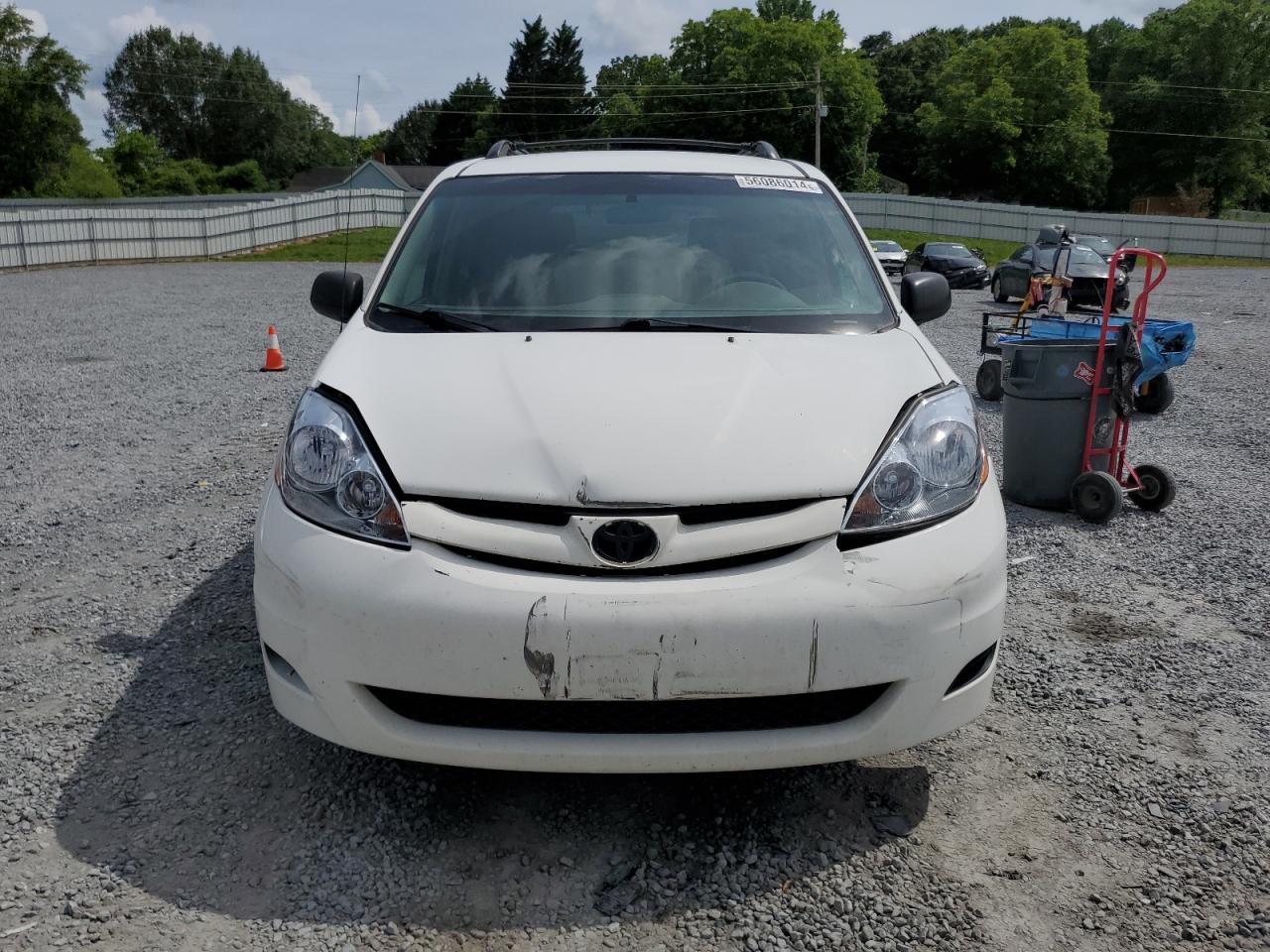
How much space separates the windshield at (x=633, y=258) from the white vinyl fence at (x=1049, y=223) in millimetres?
42754

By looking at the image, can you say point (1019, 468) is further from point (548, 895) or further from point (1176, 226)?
point (1176, 226)

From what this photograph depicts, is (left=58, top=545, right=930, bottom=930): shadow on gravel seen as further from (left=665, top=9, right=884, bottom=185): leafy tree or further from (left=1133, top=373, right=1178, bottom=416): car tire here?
(left=665, top=9, right=884, bottom=185): leafy tree

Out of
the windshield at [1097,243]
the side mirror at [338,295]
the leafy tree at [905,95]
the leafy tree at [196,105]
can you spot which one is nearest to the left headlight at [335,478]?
the side mirror at [338,295]

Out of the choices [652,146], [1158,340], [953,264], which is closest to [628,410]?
[652,146]

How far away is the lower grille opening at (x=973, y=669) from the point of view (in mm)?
2617

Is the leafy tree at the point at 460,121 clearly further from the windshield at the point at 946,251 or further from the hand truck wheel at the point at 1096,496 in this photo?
the hand truck wheel at the point at 1096,496

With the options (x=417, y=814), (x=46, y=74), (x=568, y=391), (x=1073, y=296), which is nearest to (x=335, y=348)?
(x=568, y=391)

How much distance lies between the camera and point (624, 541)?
2.46 meters

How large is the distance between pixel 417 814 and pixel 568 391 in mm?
1169

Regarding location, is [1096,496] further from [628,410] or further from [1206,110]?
[1206,110]

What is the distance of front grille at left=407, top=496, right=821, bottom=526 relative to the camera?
97.6 inches

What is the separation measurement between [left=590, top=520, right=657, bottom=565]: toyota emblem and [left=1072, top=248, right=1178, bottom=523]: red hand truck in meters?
4.02

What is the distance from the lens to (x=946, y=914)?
8.03 feet

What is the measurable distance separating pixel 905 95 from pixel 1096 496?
289 ft
